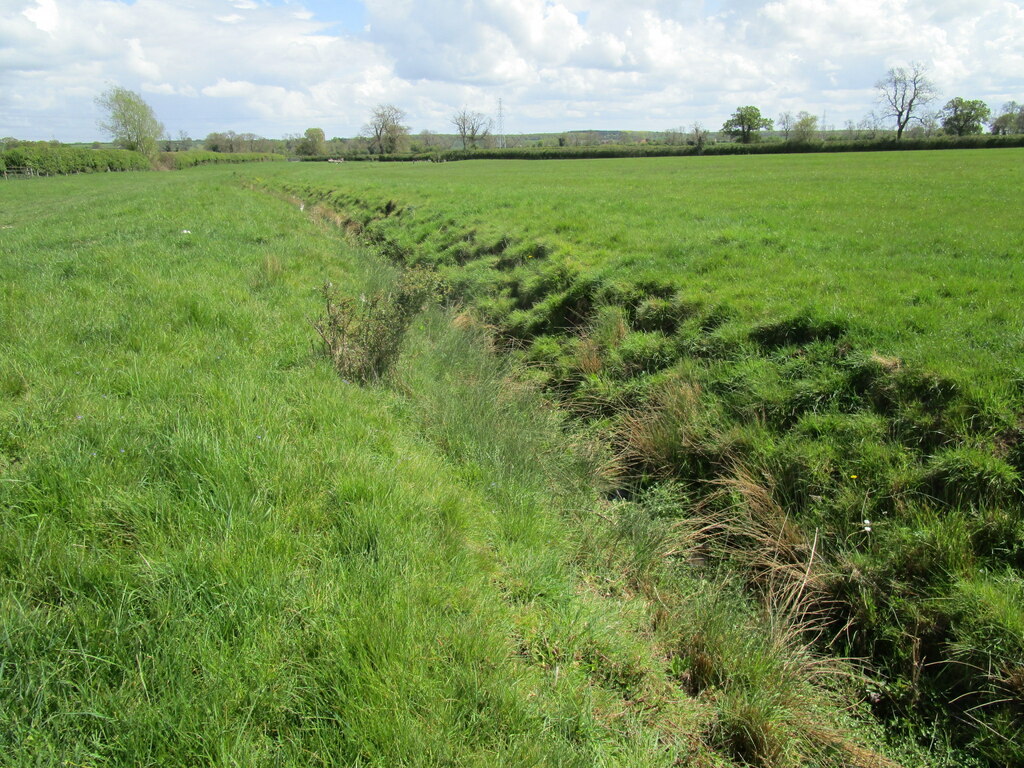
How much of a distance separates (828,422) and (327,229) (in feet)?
53.6

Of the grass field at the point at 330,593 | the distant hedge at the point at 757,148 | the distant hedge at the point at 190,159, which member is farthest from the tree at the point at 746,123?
the grass field at the point at 330,593

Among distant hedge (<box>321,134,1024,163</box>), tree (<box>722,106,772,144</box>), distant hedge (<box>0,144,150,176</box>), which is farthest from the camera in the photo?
tree (<box>722,106,772,144</box>)

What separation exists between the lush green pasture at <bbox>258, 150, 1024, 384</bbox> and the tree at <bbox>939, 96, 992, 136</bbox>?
75.2 metres

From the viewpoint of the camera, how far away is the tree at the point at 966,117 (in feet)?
236

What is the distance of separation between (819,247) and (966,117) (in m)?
90.3

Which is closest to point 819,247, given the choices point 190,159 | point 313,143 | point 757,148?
point 757,148

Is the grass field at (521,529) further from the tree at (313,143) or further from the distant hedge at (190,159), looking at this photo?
the tree at (313,143)

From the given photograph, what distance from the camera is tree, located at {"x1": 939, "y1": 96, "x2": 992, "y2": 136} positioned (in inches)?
2832

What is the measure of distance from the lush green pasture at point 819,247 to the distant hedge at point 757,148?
5041cm

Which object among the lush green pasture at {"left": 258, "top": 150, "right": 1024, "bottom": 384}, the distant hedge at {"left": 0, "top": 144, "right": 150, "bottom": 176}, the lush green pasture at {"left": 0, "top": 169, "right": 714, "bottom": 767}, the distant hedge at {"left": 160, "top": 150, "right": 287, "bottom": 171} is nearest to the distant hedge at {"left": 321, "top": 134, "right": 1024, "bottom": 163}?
the distant hedge at {"left": 160, "top": 150, "right": 287, "bottom": 171}

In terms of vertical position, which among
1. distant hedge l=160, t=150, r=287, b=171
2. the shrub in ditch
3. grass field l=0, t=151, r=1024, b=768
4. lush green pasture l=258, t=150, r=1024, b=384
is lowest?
grass field l=0, t=151, r=1024, b=768

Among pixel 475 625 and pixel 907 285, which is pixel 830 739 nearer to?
pixel 475 625

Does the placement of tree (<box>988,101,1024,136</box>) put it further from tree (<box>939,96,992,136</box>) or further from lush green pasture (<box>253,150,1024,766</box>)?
lush green pasture (<box>253,150,1024,766</box>)

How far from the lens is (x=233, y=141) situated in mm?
140500
